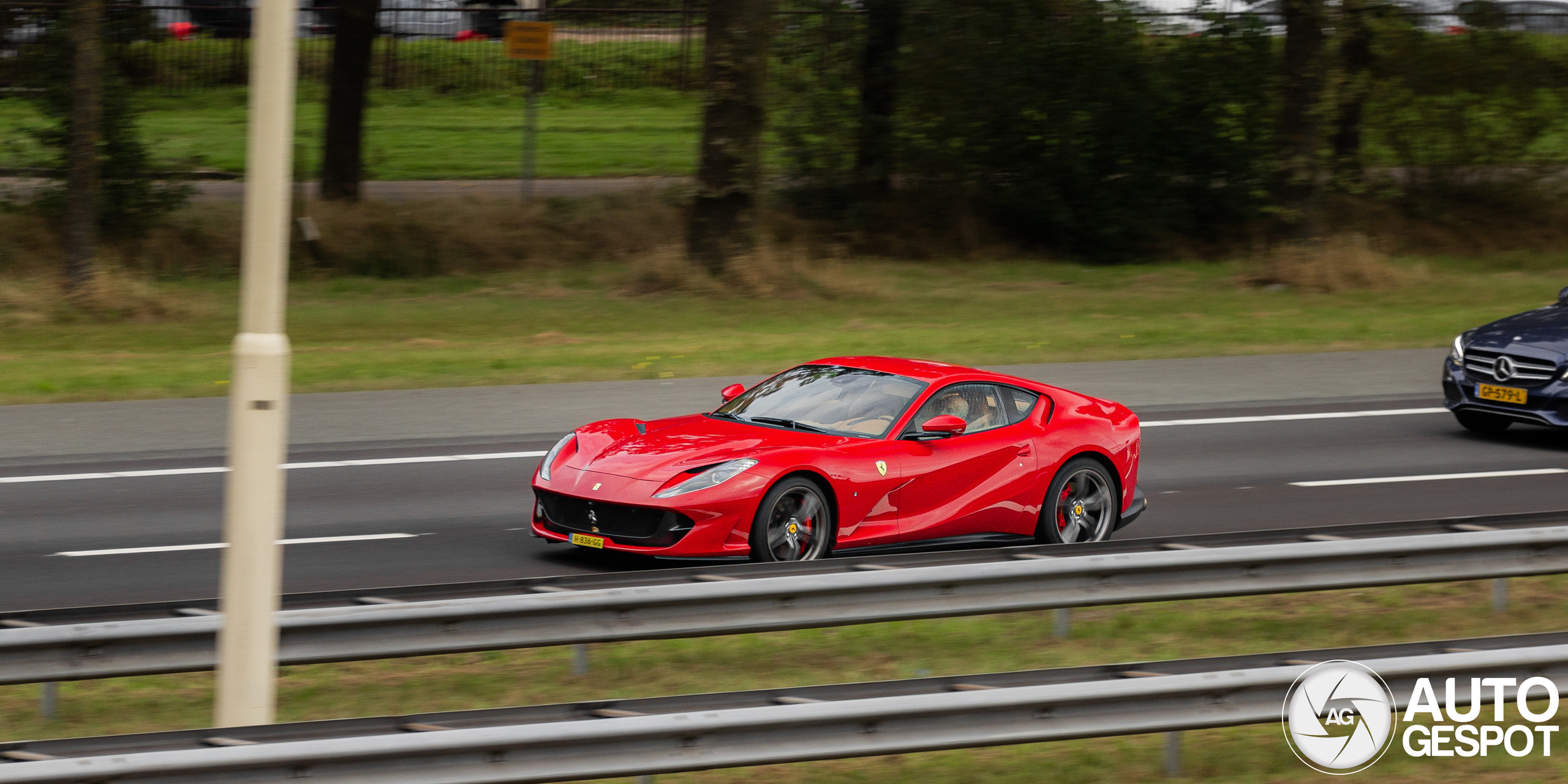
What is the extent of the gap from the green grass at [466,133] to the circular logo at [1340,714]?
2537cm

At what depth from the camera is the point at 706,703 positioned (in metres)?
5.54

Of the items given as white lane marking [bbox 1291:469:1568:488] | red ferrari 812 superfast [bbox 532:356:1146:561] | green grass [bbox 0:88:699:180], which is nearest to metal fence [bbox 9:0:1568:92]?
green grass [bbox 0:88:699:180]

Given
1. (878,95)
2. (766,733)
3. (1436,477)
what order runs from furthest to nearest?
(878,95) < (1436,477) < (766,733)

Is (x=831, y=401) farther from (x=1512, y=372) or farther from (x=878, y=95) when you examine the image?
(x=878, y=95)

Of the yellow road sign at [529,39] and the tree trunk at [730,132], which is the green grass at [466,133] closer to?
the yellow road sign at [529,39]

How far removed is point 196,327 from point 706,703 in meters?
17.1

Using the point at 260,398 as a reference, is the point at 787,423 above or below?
below

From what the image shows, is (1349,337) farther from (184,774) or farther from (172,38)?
(172,38)

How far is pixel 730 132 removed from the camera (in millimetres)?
24672

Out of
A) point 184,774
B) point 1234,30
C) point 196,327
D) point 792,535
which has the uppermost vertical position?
point 1234,30

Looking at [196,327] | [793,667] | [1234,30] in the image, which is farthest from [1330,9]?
[793,667]

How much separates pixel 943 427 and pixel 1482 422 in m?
8.00

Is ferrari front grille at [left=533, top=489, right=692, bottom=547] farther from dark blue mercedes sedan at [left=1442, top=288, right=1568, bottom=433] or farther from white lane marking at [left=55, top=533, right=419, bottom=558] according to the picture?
dark blue mercedes sedan at [left=1442, top=288, right=1568, bottom=433]

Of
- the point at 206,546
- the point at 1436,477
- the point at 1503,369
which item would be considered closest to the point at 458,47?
the point at 1503,369
